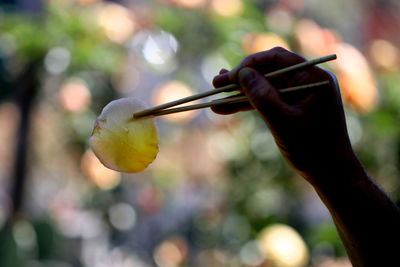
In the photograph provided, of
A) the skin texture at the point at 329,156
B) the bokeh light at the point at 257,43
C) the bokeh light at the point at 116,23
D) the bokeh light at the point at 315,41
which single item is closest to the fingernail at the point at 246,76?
the skin texture at the point at 329,156


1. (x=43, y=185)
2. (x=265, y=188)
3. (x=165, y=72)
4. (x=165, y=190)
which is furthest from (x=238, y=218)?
(x=43, y=185)

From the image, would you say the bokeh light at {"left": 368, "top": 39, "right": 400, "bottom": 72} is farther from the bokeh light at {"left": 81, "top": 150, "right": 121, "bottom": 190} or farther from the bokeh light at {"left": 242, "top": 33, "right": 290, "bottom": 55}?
the bokeh light at {"left": 81, "top": 150, "right": 121, "bottom": 190}

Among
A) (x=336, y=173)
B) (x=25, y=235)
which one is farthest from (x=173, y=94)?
(x=336, y=173)

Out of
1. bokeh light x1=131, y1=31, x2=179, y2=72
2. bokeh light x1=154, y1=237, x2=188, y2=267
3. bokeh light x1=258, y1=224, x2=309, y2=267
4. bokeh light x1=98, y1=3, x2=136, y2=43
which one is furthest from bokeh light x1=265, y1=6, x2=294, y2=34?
bokeh light x1=154, y1=237, x2=188, y2=267

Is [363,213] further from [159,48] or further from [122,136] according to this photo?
[159,48]

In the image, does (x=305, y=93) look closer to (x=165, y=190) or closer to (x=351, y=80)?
(x=351, y=80)

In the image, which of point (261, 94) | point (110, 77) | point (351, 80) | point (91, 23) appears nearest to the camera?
point (261, 94)
